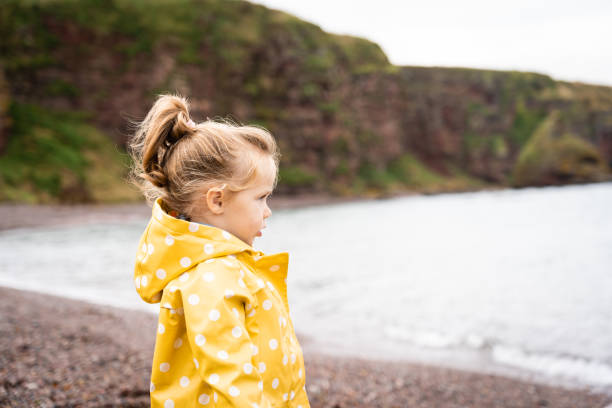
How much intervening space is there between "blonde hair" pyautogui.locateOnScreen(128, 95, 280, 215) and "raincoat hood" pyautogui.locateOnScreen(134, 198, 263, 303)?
0.14 meters

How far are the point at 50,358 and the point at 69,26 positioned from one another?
169 ft

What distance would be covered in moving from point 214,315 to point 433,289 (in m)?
10.5

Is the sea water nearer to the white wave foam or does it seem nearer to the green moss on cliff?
the white wave foam

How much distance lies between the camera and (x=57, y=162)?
3900cm

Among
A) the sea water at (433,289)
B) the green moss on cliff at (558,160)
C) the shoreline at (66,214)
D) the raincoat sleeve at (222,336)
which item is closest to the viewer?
the raincoat sleeve at (222,336)

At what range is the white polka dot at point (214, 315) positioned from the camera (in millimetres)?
1548

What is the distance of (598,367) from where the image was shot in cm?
584

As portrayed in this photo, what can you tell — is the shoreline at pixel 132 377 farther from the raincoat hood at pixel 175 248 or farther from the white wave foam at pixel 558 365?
the raincoat hood at pixel 175 248

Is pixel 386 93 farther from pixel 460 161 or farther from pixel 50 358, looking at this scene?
pixel 50 358

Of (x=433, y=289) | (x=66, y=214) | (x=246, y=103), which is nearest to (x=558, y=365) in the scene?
(x=433, y=289)

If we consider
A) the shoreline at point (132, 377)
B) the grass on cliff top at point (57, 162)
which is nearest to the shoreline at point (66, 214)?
the grass on cliff top at point (57, 162)

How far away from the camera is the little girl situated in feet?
5.08

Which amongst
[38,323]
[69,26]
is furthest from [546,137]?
[38,323]

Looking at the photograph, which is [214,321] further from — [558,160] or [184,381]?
[558,160]
